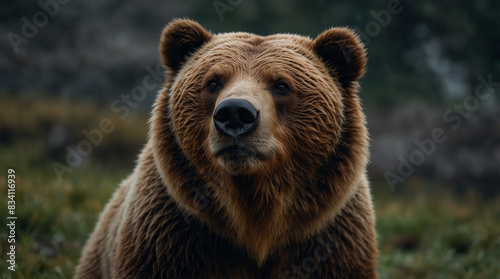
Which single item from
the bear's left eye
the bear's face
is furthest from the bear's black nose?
the bear's left eye

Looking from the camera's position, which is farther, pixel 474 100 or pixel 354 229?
pixel 474 100

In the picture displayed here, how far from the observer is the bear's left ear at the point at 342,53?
3332mm

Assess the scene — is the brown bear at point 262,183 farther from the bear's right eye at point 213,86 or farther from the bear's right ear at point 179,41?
the bear's right ear at point 179,41

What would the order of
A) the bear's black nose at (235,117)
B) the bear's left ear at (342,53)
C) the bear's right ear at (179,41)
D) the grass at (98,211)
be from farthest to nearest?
the grass at (98,211)
the bear's right ear at (179,41)
the bear's left ear at (342,53)
the bear's black nose at (235,117)

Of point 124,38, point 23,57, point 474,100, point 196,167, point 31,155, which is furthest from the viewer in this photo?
point 124,38

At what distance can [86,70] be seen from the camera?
12.5 m

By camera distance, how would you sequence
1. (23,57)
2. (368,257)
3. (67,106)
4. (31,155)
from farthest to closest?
(23,57), (67,106), (31,155), (368,257)

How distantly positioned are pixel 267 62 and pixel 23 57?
10.8m

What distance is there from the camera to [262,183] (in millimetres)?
3096

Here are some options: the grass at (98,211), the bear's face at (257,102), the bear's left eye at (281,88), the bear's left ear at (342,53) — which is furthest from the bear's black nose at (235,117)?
the grass at (98,211)

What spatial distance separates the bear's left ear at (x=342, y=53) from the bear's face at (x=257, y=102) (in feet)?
0.06

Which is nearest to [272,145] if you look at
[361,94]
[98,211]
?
[98,211]

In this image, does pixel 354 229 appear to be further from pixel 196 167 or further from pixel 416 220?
pixel 416 220

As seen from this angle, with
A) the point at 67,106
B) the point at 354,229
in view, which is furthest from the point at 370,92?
the point at 354,229
